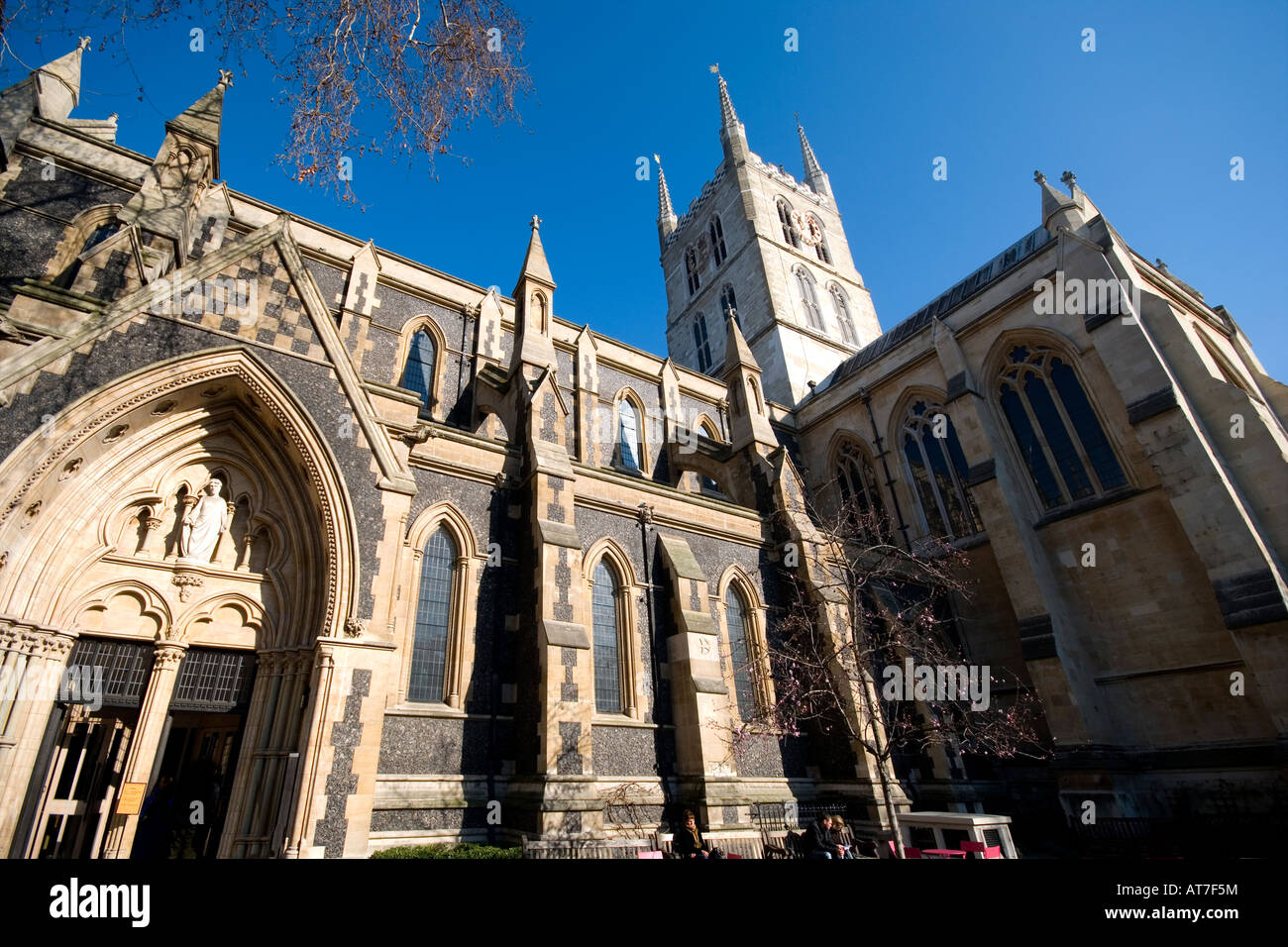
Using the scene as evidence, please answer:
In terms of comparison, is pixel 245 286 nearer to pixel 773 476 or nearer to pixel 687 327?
pixel 773 476

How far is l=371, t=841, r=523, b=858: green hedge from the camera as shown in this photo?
8.36 meters

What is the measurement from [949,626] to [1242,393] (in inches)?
377

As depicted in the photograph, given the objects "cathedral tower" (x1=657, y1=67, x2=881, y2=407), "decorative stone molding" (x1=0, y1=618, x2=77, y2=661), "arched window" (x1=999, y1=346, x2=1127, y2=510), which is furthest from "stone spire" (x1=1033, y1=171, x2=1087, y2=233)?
"decorative stone molding" (x1=0, y1=618, x2=77, y2=661)

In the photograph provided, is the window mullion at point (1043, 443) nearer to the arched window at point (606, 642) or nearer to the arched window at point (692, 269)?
the arched window at point (606, 642)

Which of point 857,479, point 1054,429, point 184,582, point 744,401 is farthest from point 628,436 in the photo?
point 184,582

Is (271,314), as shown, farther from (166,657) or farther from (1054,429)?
(1054,429)

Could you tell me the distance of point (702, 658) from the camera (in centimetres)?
1303

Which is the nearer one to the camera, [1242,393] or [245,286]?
[245,286]

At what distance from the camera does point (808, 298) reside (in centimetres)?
3616

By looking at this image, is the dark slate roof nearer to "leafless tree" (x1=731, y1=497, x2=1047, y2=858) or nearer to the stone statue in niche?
"leafless tree" (x1=731, y1=497, x2=1047, y2=858)

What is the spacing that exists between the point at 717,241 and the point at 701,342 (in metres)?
7.12
